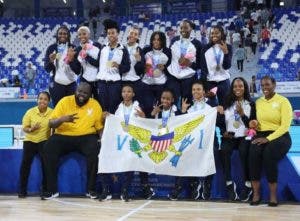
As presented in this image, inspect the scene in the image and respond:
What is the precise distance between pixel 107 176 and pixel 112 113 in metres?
0.78

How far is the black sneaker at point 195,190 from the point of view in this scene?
19.8 feet

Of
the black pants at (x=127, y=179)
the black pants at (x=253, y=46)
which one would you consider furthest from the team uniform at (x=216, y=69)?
the black pants at (x=253, y=46)

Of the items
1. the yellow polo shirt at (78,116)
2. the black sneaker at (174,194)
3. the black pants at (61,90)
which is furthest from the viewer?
the black pants at (61,90)

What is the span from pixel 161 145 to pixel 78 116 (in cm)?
105

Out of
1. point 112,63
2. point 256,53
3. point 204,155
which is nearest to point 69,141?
point 112,63

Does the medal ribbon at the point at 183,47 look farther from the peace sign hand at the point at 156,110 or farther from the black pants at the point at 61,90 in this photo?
the black pants at the point at 61,90

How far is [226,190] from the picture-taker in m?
5.98

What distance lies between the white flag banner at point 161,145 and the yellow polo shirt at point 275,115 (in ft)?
1.80

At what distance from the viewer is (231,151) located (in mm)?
5914

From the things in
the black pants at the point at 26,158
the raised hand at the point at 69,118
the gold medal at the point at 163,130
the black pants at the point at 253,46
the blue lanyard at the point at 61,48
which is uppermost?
the black pants at the point at 253,46

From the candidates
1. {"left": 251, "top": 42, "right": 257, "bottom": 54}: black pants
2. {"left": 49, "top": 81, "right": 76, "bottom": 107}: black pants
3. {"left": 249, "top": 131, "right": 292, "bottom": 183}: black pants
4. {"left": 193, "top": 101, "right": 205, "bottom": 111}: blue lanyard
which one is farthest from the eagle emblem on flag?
{"left": 251, "top": 42, "right": 257, "bottom": 54}: black pants

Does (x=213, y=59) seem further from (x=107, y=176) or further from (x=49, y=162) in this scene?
(x=49, y=162)

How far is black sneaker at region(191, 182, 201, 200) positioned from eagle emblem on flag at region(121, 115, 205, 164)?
399mm

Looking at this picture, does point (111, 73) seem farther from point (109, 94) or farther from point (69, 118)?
point (69, 118)
